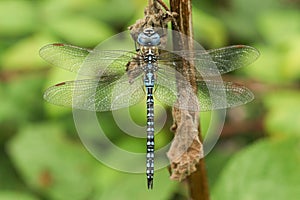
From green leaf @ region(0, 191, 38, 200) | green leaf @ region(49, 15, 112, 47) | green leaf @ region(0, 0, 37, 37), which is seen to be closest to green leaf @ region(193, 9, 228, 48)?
green leaf @ region(49, 15, 112, 47)

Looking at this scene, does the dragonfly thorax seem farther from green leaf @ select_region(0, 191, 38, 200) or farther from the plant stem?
green leaf @ select_region(0, 191, 38, 200)

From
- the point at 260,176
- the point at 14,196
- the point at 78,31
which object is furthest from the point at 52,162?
the point at 260,176

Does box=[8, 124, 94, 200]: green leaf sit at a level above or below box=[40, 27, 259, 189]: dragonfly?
below

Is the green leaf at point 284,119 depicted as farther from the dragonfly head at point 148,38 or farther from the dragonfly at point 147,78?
the dragonfly head at point 148,38

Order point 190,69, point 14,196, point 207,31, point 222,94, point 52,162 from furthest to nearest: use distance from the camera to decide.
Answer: point 207,31
point 52,162
point 14,196
point 222,94
point 190,69

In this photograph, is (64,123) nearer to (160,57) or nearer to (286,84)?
(286,84)

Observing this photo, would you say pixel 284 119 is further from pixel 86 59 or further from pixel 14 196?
pixel 14 196

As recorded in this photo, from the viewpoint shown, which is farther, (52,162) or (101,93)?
(52,162)

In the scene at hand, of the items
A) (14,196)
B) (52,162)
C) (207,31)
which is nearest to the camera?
(14,196)
